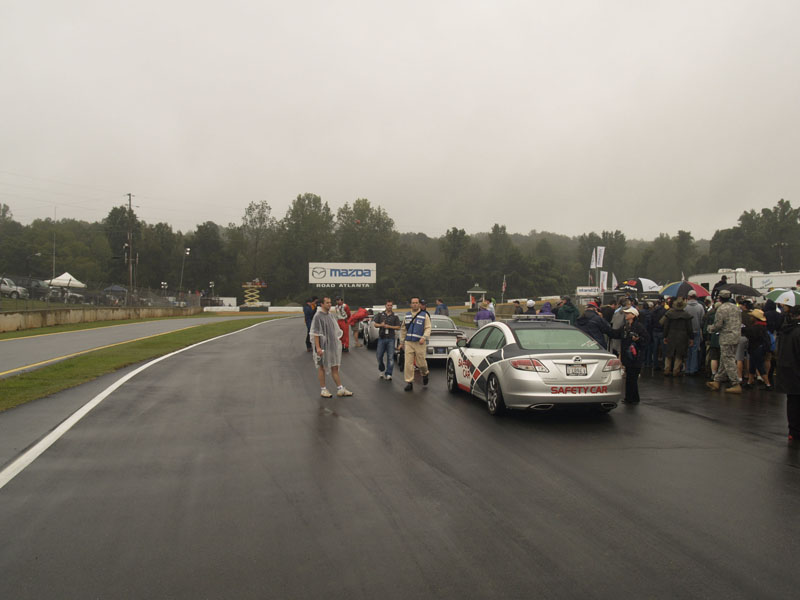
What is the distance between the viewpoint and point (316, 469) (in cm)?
583

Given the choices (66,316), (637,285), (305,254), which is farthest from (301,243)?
(637,285)

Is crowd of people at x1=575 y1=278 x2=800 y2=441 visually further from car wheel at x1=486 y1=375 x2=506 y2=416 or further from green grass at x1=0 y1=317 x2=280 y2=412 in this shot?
green grass at x1=0 y1=317 x2=280 y2=412

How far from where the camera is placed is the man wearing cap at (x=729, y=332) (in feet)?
34.9

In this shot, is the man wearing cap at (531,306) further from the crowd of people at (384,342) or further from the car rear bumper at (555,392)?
the car rear bumper at (555,392)

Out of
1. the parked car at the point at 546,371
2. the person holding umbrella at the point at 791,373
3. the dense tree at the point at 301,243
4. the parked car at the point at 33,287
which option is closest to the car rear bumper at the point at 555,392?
the parked car at the point at 546,371

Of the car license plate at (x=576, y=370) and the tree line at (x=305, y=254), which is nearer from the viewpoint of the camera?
the car license plate at (x=576, y=370)

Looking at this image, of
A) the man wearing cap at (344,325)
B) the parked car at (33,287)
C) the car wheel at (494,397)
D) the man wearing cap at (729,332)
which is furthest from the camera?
the parked car at (33,287)

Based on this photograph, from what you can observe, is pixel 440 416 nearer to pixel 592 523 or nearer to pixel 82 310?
pixel 592 523

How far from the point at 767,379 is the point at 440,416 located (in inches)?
274

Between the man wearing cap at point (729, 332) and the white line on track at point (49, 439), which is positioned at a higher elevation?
the man wearing cap at point (729, 332)

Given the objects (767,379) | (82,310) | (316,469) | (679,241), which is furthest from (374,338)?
(679,241)

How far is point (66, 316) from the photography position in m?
33.1

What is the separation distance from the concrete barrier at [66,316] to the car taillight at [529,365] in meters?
26.2

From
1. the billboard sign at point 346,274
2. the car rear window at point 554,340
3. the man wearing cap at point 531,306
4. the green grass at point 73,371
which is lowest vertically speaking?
the green grass at point 73,371
